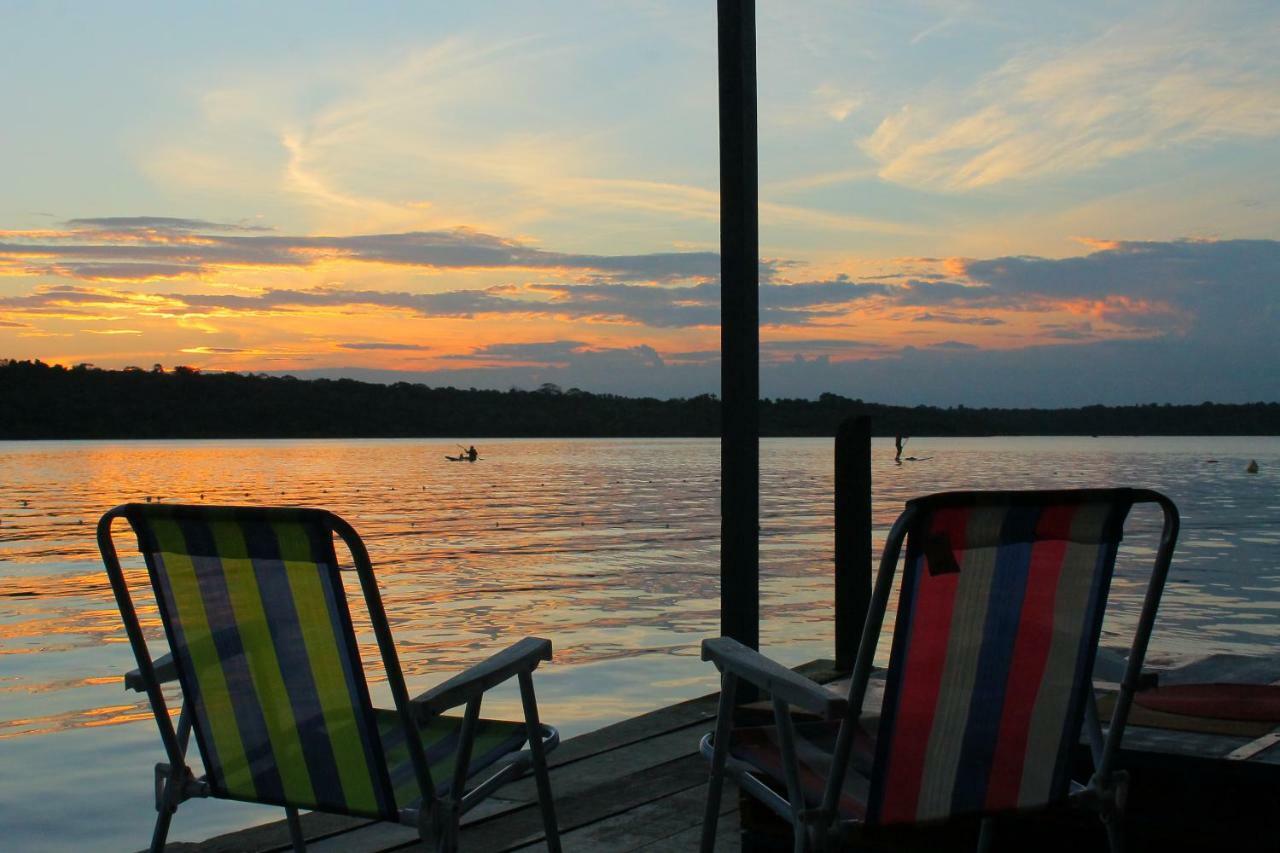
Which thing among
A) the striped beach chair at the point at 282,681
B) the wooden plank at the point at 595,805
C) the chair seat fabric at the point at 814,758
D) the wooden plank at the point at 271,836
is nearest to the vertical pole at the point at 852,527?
the wooden plank at the point at 595,805

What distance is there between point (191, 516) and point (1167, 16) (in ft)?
47.6

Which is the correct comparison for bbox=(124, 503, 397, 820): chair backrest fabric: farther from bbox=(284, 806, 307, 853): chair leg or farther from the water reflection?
the water reflection

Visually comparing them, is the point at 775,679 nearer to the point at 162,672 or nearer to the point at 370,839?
Result: the point at 162,672

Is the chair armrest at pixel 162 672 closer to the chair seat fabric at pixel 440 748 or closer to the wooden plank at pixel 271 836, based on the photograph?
the chair seat fabric at pixel 440 748

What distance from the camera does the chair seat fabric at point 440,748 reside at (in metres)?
2.37

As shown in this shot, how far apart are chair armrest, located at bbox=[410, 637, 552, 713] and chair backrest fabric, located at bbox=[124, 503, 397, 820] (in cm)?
18

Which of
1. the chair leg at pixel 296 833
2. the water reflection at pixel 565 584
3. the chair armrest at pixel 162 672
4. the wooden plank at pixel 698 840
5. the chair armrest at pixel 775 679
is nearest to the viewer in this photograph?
the chair armrest at pixel 775 679

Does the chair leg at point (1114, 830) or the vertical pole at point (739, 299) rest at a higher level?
the vertical pole at point (739, 299)

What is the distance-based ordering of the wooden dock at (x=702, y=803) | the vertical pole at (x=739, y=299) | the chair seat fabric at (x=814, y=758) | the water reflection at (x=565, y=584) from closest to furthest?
the chair seat fabric at (x=814, y=758) < the wooden dock at (x=702, y=803) < the vertical pole at (x=739, y=299) < the water reflection at (x=565, y=584)

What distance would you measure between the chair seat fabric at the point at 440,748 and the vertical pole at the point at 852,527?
11.0 feet

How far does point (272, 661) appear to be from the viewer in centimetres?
239

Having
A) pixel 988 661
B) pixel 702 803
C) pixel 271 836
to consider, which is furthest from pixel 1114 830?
pixel 271 836

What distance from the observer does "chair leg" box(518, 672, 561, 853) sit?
2.51 m

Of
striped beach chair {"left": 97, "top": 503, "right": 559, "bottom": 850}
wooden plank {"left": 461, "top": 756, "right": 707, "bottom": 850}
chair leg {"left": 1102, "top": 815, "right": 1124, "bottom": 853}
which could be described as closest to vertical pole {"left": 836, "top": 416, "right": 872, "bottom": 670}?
wooden plank {"left": 461, "top": 756, "right": 707, "bottom": 850}
